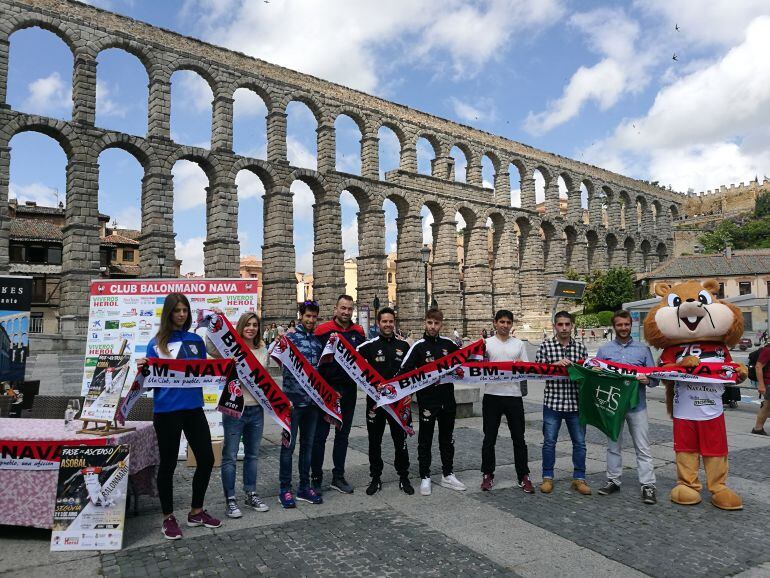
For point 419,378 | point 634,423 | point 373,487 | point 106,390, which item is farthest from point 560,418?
point 106,390

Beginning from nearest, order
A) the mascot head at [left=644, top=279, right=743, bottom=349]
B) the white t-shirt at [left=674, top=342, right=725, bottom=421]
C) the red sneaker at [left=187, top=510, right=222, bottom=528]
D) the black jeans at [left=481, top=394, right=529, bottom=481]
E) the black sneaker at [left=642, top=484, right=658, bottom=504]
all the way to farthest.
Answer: the red sneaker at [left=187, top=510, right=222, bottom=528] < the black sneaker at [left=642, top=484, right=658, bottom=504] < the white t-shirt at [left=674, top=342, right=725, bottom=421] < the mascot head at [left=644, top=279, right=743, bottom=349] < the black jeans at [left=481, top=394, right=529, bottom=481]

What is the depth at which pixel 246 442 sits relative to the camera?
18.7 feet

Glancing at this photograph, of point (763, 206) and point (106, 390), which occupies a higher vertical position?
point (763, 206)

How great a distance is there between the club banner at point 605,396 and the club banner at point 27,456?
16.6ft

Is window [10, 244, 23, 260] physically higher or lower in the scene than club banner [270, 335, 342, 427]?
higher

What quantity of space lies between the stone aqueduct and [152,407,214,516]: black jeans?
74.4 ft

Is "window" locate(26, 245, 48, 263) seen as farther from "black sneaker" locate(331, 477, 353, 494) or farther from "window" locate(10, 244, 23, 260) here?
"black sneaker" locate(331, 477, 353, 494)

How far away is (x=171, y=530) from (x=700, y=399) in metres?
5.51

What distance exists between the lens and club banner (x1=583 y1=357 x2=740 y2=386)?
231 inches

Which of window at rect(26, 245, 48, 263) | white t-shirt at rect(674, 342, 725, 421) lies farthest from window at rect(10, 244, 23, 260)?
white t-shirt at rect(674, 342, 725, 421)

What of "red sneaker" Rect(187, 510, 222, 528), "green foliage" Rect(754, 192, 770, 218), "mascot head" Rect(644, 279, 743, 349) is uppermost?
"green foliage" Rect(754, 192, 770, 218)

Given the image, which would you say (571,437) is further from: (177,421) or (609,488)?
(177,421)

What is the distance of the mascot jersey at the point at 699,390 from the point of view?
5949 millimetres

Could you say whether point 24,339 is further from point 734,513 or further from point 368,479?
point 734,513
